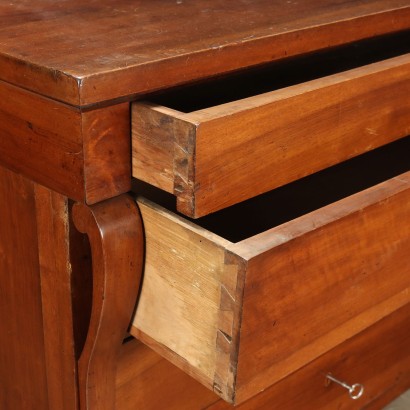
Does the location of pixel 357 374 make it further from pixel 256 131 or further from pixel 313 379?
pixel 256 131

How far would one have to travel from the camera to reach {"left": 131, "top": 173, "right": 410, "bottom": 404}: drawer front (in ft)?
1.96

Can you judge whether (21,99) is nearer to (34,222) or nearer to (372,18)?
(34,222)

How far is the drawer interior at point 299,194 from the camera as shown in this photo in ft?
3.04

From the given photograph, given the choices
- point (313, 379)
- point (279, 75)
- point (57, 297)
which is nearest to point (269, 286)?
point (57, 297)

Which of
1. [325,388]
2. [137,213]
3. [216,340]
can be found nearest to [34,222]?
[137,213]

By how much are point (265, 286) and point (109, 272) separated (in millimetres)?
143

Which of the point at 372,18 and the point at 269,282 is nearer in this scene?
the point at 269,282

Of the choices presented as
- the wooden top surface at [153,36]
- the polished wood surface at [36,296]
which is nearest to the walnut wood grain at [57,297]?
the polished wood surface at [36,296]

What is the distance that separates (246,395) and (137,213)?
179 mm

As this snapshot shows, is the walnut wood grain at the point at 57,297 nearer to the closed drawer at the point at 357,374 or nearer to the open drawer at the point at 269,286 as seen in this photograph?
the open drawer at the point at 269,286

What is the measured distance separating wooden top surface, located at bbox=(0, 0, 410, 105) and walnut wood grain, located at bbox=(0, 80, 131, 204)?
0.05ft

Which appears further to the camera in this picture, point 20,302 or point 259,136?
point 20,302

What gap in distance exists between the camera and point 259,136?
64 cm

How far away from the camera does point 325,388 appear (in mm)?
1062
